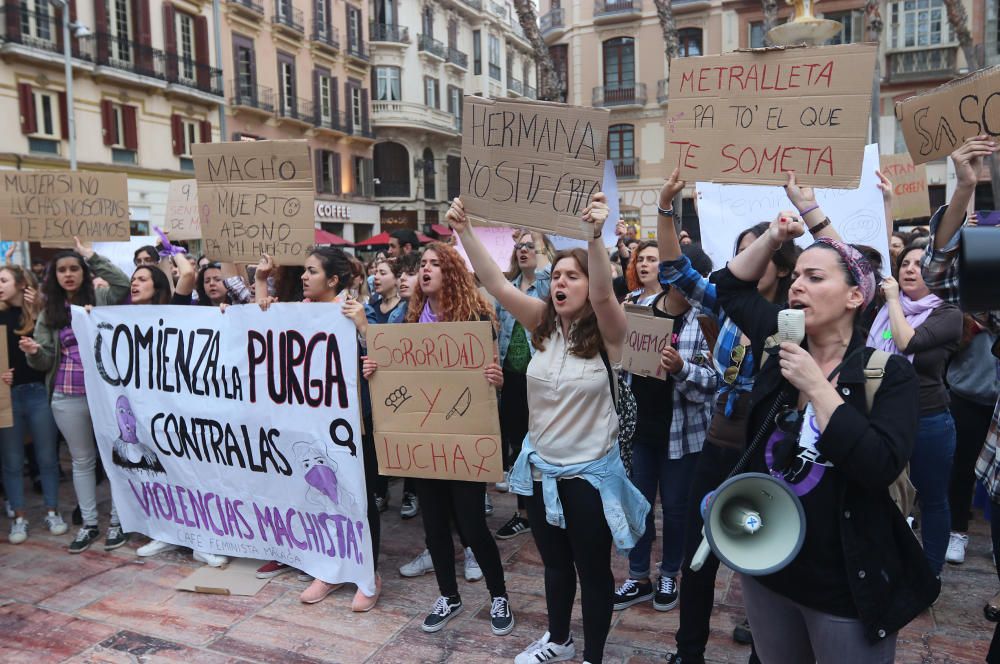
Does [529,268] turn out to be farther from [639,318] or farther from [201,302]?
[201,302]

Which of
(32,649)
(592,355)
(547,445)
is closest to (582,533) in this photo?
(547,445)

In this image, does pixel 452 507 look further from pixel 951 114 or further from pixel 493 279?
pixel 951 114

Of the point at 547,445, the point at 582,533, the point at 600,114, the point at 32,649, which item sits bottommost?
the point at 32,649

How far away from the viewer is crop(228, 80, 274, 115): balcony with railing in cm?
2911

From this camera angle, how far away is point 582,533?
10.4 ft

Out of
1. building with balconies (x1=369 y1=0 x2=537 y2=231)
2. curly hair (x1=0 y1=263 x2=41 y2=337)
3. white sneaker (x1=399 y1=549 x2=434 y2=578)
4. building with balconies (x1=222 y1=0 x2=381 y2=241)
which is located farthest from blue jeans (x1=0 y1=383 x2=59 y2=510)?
building with balconies (x1=369 y1=0 x2=537 y2=231)

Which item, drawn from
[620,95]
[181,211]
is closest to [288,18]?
[620,95]

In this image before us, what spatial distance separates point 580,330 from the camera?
3.25m

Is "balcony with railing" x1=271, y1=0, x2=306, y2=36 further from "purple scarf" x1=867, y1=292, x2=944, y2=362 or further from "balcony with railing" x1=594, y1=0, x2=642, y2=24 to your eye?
"purple scarf" x1=867, y1=292, x2=944, y2=362

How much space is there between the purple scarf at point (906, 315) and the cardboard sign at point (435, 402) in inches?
85.9

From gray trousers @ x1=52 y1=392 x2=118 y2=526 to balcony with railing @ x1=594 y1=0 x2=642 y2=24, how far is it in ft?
102

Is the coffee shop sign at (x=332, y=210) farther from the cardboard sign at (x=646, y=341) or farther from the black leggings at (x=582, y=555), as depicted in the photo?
the black leggings at (x=582, y=555)

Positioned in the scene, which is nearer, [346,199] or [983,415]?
[983,415]

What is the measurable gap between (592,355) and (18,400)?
14.3 ft
